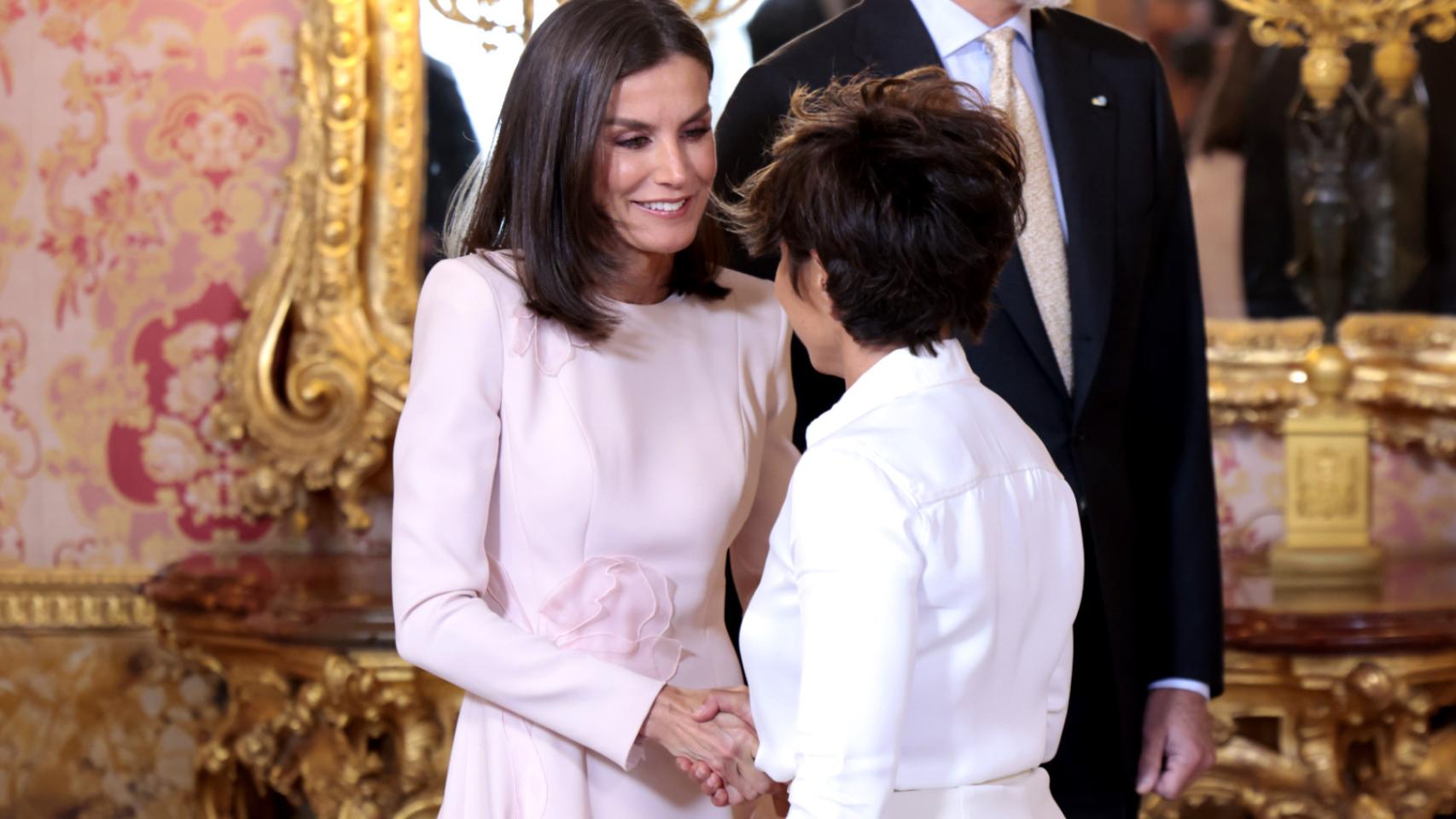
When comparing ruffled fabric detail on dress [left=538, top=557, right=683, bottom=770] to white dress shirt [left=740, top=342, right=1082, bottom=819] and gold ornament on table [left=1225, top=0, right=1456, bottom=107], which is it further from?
gold ornament on table [left=1225, top=0, right=1456, bottom=107]

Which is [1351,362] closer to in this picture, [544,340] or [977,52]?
[977,52]

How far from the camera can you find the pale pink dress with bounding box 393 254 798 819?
1.71 meters

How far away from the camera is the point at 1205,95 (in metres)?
3.51

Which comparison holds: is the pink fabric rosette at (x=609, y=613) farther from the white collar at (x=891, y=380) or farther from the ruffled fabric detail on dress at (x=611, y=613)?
the white collar at (x=891, y=380)

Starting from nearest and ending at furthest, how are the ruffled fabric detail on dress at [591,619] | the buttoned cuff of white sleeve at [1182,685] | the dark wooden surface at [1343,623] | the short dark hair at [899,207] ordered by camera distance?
the short dark hair at [899,207] → the ruffled fabric detail on dress at [591,619] → the buttoned cuff of white sleeve at [1182,685] → the dark wooden surface at [1343,623]

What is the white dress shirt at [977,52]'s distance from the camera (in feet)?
6.84

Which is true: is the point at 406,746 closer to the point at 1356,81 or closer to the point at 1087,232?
the point at 1087,232

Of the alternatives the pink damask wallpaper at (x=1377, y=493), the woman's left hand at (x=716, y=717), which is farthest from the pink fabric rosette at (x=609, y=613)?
the pink damask wallpaper at (x=1377, y=493)

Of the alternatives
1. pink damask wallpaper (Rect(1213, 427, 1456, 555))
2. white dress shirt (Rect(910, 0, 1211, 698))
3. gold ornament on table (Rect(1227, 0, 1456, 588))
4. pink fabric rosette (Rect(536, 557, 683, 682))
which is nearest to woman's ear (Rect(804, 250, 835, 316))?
pink fabric rosette (Rect(536, 557, 683, 682))

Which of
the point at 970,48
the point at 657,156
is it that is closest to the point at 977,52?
the point at 970,48

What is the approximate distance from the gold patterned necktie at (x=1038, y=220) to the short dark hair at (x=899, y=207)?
20.4 inches

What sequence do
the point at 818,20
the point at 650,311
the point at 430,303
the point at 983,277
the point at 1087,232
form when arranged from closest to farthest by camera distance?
the point at 983,277 → the point at 430,303 → the point at 650,311 → the point at 1087,232 → the point at 818,20

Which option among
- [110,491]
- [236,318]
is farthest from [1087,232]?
[110,491]

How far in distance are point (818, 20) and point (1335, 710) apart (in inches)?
68.6
